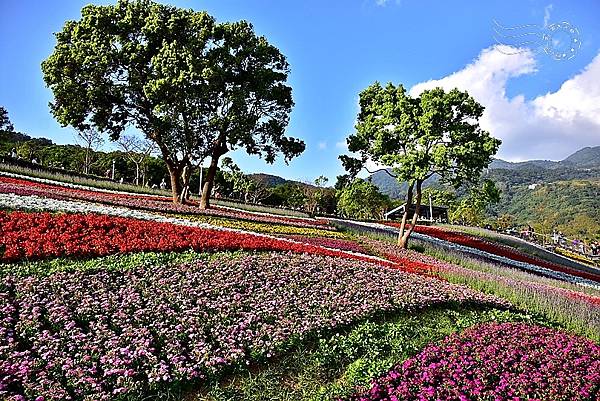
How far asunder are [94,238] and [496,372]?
9.21m

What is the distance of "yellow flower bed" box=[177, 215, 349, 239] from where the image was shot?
1941 cm

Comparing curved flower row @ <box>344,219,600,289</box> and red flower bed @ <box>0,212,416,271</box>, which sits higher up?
red flower bed @ <box>0,212,416,271</box>

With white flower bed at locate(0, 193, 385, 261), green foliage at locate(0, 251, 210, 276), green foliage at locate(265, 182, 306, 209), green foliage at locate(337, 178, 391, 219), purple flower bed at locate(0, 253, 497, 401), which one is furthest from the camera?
green foliage at locate(265, 182, 306, 209)

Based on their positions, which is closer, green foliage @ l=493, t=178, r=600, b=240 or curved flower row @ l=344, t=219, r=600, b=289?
curved flower row @ l=344, t=219, r=600, b=289

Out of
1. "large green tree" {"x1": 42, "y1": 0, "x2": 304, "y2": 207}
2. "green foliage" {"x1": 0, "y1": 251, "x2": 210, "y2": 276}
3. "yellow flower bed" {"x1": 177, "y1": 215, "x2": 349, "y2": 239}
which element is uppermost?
"large green tree" {"x1": 42, "y1": 0, "x2": 304, "y2": 207}

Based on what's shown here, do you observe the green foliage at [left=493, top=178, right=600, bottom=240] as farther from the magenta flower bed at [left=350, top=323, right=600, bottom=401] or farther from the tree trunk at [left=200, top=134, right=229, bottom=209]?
the magenta flower bed at [left=350, top=323, right=600, bottom=401]

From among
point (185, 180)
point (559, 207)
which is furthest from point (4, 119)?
point (559, 207)

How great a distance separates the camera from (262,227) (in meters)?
20.9

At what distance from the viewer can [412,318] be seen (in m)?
9.25

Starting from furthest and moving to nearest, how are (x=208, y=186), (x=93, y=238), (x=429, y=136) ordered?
(x=208, y=186) → (x=429, y=136) → (x=93, y=238)

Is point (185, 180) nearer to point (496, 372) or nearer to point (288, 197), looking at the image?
point (496, 372)

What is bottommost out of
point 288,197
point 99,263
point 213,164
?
point 99,263

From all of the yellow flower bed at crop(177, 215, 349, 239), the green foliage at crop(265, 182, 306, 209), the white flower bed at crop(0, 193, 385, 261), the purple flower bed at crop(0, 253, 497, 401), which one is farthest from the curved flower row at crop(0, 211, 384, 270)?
the green foliage at crop(265, 182, 306, 209)

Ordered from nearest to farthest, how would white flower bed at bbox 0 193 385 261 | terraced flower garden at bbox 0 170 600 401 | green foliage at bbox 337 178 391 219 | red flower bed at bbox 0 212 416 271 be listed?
terraced flower garden at bbox 0 170 600 401 < red flower bed at bbox 0 212 416 271 < white flower bed at bbox 0 193 385 261 < green foliage at bbox 337 178 391 219
